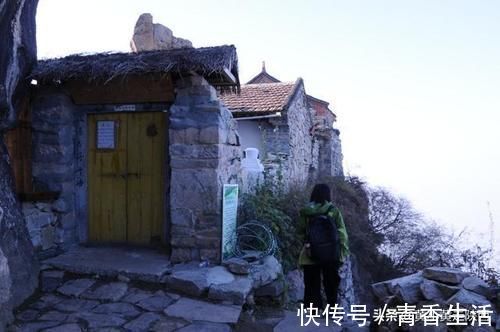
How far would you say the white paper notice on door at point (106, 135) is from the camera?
18.9 ft

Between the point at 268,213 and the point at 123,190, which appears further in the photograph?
the point at 268,213

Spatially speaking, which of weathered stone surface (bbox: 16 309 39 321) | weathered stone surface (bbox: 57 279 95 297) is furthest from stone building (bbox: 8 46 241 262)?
weathered stone surface (bbox: 16 309 39 321)

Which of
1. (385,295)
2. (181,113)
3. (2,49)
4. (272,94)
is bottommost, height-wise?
(385,295)

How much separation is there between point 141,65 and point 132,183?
1697 mm

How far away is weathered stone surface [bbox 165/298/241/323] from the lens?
13.1 feet

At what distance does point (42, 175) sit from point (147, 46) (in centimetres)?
820

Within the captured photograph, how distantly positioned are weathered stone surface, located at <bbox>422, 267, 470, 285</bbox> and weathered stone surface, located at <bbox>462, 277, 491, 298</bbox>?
54 millimetres

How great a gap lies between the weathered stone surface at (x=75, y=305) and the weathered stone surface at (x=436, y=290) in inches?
123

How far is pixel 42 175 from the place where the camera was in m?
5.53

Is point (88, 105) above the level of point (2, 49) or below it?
below

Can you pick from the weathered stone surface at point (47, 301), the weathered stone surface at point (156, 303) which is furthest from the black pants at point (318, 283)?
the weathered stone surface at point (47, 301)

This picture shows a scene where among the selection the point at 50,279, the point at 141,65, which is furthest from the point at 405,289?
the point at 50,279

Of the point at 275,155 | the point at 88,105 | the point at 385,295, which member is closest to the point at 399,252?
the point at 275,155

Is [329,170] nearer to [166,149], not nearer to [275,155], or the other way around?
[275,155]
